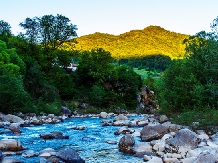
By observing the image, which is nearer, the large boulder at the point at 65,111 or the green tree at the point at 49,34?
the large boulder at the point at 65,111

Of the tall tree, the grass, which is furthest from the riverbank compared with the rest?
the grass

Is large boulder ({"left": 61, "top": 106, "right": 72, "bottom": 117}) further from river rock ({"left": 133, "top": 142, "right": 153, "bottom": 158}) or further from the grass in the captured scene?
the grass

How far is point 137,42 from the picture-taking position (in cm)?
11444

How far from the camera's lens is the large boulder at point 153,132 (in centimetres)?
1573

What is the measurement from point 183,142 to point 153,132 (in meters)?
2.97

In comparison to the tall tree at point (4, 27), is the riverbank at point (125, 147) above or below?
below

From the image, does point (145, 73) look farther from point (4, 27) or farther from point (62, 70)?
point (62, 70)

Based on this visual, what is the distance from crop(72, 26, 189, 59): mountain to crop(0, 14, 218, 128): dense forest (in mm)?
15711

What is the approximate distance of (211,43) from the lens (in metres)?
22.2

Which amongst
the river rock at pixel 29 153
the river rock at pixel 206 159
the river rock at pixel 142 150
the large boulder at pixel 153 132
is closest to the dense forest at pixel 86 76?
the large boulder at pixel 153 132

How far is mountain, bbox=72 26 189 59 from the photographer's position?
4079 inches

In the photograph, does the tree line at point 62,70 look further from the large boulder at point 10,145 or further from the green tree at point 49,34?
the large boulder at point 10,145

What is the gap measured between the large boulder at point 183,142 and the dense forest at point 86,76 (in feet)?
11.5

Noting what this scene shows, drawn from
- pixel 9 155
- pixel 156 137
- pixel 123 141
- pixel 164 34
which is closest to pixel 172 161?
pixel 123 141
